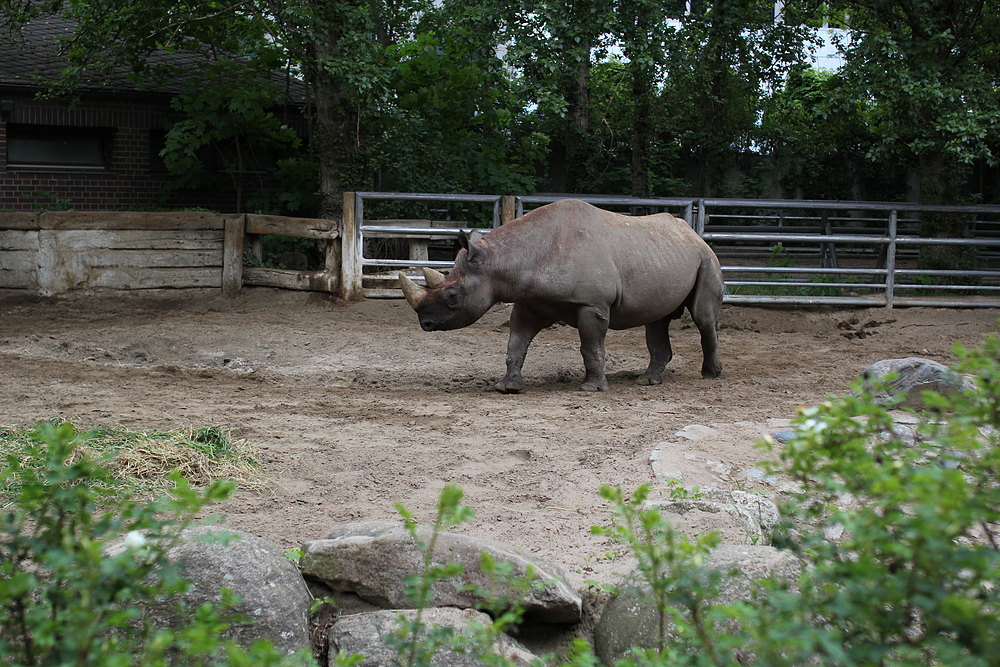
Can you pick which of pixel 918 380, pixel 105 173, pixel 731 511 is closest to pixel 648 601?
pixel 731 511

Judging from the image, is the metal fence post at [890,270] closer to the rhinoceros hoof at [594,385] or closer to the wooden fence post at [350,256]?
the rhinoceros hoof at [594,385]

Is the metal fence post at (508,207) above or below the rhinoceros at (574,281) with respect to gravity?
above

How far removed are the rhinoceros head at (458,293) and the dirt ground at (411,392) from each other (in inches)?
25.9

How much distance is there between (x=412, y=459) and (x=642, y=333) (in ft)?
20.5

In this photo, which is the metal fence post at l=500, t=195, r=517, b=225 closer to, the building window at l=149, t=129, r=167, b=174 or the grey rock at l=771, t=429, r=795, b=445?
the grey rock at l=771, t=429, r=795, b=445

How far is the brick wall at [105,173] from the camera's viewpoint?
15.4m

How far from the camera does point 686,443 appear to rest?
553 centimetres

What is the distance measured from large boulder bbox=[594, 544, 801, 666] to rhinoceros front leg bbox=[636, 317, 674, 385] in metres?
4.98

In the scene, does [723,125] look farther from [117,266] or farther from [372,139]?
[117,266]

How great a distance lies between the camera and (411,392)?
764cm

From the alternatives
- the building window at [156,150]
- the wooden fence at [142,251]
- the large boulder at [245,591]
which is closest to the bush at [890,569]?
Answer: the large boulder at [245,591]

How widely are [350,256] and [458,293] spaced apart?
4334 millimetres

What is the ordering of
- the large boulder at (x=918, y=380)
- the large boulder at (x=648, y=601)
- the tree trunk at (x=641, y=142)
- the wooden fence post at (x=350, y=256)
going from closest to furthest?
the large boulder at (x=648, y=601), the large boulder at (x=918, y=380), the wooden fence post at (x=350, y=256), the tree trunk at (x=641, y=142)

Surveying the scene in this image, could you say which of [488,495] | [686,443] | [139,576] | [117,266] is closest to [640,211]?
Result: [117,266]
